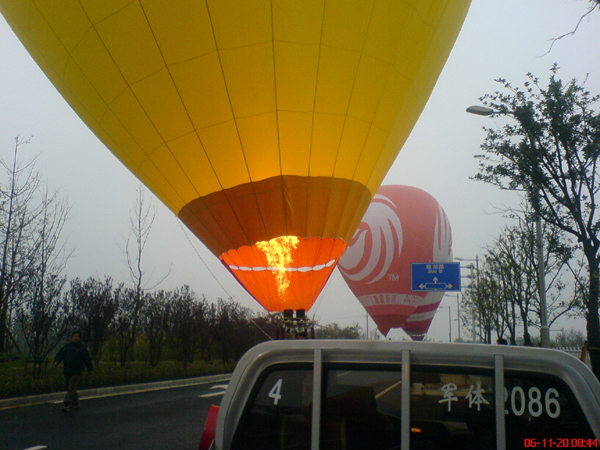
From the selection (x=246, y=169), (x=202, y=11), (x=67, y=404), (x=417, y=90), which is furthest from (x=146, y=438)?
(x=417, y=90)

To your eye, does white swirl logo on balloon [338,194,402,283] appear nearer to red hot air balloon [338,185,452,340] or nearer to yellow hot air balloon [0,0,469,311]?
red hot air balloon [338,185,452,340]

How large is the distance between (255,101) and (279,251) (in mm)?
2029

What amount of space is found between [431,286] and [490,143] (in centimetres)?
830

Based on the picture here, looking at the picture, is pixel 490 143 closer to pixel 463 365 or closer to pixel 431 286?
pixel 431 286

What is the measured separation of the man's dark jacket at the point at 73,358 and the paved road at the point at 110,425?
0.75 meters

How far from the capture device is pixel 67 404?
1068 cm

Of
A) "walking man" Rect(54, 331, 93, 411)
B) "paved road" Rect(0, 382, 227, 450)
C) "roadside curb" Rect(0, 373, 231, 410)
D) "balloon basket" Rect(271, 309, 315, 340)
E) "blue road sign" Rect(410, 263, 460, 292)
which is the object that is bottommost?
"roadside curb" Rect(0, 373, 231, 410)

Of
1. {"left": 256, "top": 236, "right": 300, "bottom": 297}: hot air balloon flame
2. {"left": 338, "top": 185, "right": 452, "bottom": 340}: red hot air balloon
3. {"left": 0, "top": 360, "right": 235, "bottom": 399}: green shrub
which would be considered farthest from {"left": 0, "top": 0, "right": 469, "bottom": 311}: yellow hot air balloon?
{"left": 338, "top": 185, "right": 452, "bottom": 340}: red hot air balloon

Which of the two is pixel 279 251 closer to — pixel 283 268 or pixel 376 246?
pixel 283 268

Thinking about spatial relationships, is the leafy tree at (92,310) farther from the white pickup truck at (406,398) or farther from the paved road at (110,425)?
the white pickup truck at (406,398)

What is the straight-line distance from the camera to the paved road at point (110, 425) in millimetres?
7719

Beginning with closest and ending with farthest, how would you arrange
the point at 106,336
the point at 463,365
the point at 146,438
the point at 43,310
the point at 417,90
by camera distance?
the point at 463,365 < the point at 146,438 < the point at 417,90 < the point at 43,310 < the point at 106,336

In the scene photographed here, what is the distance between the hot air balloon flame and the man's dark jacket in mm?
5265
